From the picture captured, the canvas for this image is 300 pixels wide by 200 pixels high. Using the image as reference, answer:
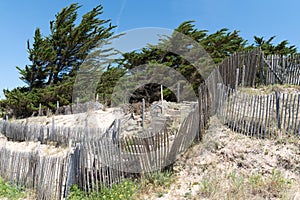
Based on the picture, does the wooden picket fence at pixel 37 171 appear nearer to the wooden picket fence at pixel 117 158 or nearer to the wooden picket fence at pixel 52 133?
the wooden picket fence at pixel 117 158

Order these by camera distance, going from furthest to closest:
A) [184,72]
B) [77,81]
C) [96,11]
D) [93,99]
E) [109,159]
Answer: [96,11]
[77,81]
[93,99]
[184,72]
[109,159]

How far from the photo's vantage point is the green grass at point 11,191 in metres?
5.83

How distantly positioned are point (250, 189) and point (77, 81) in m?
17.2

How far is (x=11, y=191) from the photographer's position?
19.7 ft

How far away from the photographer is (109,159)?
17.3 feet

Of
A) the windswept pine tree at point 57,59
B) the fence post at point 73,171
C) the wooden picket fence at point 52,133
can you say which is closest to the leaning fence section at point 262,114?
the fence post at point 73,171

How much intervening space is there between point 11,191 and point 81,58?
55.4 ft

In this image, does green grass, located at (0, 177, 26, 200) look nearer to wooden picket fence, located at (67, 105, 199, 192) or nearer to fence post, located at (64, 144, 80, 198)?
fence post, located at (64, 144, 80, 198)

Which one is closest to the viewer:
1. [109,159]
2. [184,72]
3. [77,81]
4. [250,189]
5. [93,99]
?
[250,189]

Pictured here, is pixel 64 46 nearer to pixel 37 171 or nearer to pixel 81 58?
pixel 81 58

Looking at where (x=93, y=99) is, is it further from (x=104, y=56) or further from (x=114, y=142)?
(x=114, y=142)

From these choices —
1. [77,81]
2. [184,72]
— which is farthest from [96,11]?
[184,72]

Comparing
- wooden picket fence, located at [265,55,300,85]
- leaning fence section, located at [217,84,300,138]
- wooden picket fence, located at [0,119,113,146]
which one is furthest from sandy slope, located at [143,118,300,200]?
wooden picket fence, located at [265,55,300,85]

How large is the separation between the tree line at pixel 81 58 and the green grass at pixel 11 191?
32.9 ft
